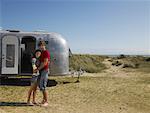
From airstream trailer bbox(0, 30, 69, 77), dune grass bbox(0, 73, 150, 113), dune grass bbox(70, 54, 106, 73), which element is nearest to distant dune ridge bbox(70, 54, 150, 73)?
dune grass bbox(70, 54, 106, 73)

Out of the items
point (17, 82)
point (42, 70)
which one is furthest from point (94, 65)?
point (42, 70)

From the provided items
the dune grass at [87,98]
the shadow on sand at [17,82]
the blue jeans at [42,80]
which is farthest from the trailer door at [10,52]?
the blue jeans at [42,80]

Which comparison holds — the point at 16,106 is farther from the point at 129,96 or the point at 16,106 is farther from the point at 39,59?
the point at 129,96

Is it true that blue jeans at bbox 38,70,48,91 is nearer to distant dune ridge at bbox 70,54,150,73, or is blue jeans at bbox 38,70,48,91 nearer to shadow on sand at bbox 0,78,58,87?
shadow on sand at bbox 0,78,58,87

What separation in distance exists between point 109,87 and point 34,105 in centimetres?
611

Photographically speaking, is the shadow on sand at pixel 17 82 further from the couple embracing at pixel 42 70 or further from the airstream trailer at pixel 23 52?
the couple embracing at pixel 42 70

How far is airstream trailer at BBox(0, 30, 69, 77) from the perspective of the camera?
15320mm

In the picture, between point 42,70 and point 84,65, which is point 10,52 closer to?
point 42,70

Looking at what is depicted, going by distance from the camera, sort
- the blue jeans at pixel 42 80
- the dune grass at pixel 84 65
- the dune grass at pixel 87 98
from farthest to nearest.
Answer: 1. the dune grass at pixel 84 65
2. the dune grass at pixel 87 98
3. the blue jeans at pixel 42 80

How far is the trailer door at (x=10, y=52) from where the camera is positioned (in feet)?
50.2

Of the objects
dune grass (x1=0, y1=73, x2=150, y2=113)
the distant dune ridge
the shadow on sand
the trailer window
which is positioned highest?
the trailer window

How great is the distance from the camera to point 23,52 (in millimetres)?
16828

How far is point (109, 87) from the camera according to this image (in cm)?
1557

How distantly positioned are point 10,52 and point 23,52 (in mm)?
1454
